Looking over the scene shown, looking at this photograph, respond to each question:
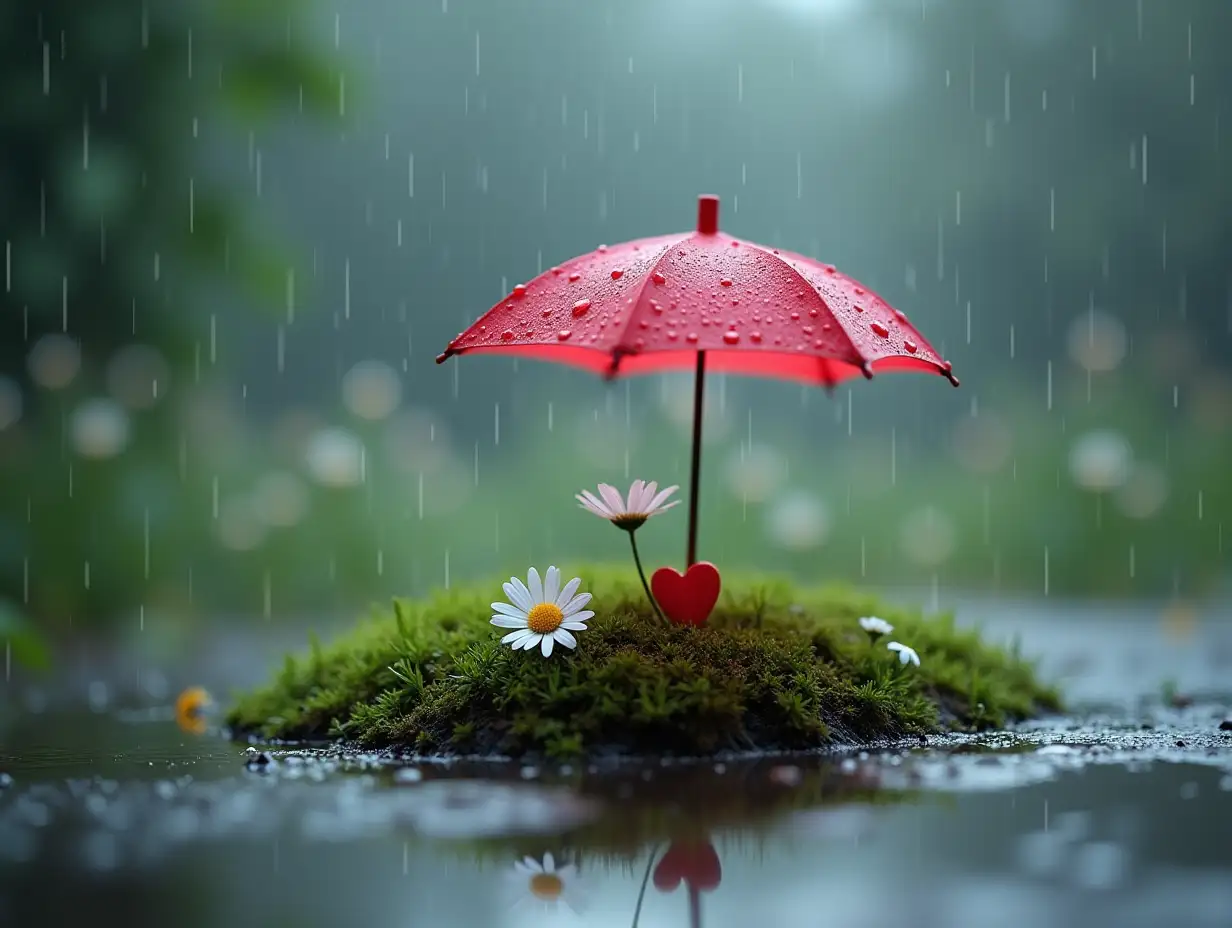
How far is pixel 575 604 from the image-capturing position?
10.3 ft

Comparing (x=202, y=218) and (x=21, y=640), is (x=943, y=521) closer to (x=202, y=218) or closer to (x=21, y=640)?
(x=202, y=218)

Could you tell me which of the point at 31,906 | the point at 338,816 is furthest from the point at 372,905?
the point at 338,816

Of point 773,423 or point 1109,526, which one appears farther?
point 773,423

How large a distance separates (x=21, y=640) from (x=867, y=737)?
2235 millimetres

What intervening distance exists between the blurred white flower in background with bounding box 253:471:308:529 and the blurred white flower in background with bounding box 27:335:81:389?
1.18m

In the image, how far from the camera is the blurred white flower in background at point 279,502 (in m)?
7.27

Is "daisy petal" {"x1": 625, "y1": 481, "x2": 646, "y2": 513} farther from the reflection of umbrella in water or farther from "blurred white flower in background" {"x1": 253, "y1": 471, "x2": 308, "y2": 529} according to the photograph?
"blurred white flower in background" {"x1": 253, "y1": 471, "x2": 308, "y2": 529}

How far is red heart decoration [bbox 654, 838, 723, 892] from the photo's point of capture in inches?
76.9

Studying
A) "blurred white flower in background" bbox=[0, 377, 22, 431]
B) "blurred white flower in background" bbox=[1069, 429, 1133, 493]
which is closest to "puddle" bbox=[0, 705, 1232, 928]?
"blurred white flower in background" bbox=[0, 377, 22, 431]

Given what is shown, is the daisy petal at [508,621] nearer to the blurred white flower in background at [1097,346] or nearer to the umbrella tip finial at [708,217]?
the umbrella tip finial at [708,217]

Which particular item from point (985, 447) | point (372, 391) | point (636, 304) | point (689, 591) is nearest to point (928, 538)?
point (985, 447)

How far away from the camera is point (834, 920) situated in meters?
1.77

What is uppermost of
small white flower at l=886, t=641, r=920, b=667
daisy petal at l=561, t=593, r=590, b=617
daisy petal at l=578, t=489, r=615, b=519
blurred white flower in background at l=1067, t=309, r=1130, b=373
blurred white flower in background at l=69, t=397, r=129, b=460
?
blurred white flower in background at l=1067, t=309, r=1130, b=373

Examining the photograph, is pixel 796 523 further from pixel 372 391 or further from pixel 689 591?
pixel 689 591
